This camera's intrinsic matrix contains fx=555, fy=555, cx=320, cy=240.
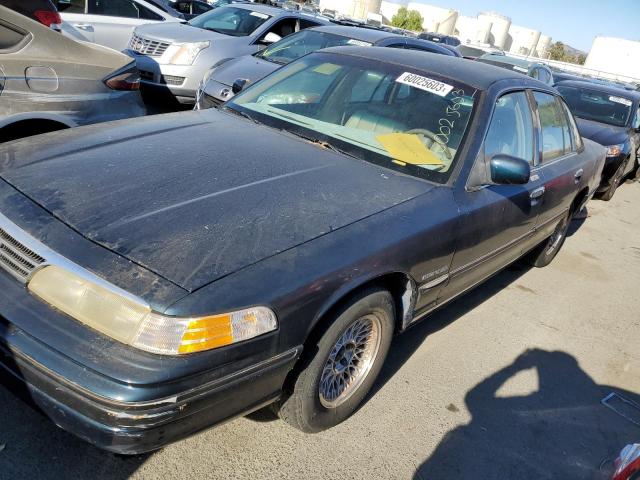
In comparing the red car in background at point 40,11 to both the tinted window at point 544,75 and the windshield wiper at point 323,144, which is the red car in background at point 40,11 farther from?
the tinted window at point 544,75

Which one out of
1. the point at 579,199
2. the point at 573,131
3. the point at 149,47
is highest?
the point at 573,131

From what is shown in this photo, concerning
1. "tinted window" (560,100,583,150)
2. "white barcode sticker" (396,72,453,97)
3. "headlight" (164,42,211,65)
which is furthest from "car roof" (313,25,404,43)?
"white barcode sticker" (396,72,453,97)


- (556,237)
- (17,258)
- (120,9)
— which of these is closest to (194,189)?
(17,258)

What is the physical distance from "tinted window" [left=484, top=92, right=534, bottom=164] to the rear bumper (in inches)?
81.2

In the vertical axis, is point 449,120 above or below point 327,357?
above

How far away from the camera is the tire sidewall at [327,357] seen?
7.72 ft

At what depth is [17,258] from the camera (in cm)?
207

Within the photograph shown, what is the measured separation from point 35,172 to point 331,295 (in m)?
1.43

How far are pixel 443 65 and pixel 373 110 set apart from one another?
62 centimetres

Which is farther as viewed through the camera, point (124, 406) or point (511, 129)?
point (511, 129)

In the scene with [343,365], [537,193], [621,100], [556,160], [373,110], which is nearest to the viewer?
[343,365]

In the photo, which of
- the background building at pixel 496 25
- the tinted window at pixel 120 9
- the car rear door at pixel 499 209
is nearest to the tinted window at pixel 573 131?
the car rear door at pixel 499 209

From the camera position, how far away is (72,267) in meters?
1.95

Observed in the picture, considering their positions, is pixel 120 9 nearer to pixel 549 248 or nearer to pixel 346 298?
pixel 549 248
